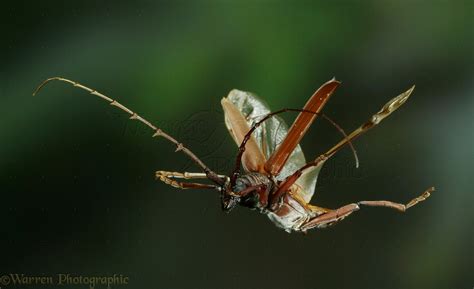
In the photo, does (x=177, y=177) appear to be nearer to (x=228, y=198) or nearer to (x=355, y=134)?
(x=228, y=198)

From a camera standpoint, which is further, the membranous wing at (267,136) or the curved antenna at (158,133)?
the membranous wing at (267,136)

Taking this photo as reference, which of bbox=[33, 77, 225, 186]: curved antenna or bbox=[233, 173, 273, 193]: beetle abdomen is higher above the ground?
bbox=[33, 77, 225, 186]: curved antenna

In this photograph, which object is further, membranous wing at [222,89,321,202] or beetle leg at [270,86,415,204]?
membranous wing at [222,89,321,202]

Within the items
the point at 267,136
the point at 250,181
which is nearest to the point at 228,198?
the point at 250,181

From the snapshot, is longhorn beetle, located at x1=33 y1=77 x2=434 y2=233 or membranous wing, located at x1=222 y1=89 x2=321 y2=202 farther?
membranous wing, located at x1=222 y1=89 x2=321 y2=202

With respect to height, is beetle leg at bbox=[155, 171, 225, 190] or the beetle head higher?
beetle leg at bbox=[155, 171, 225, 190]

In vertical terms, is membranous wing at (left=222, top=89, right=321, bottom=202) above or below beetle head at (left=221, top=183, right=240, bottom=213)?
above

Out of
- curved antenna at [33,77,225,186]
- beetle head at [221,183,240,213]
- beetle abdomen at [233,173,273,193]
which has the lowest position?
beetle head at [221,183,240,213]
